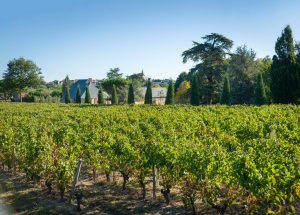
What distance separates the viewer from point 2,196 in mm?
10906

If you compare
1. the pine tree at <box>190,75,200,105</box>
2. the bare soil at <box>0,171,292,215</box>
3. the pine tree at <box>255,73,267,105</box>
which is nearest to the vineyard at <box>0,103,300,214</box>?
the bare soil at <box>0,171,292,215</box>

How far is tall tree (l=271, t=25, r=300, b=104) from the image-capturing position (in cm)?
3762

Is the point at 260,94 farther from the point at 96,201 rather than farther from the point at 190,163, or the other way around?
the point at 190,163

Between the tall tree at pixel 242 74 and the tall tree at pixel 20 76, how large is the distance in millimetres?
64299

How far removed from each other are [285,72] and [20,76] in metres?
76.3

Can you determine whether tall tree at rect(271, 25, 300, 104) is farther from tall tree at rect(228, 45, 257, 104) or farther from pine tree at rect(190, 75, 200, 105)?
pine tree at rect(190, 75, 200, 105)

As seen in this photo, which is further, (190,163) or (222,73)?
(222,73)

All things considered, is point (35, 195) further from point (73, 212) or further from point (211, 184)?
point (211, 184)

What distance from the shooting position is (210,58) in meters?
47.6

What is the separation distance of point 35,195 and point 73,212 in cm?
242

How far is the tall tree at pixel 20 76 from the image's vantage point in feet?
292

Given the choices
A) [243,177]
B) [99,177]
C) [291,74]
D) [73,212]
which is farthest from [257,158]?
[291,74]

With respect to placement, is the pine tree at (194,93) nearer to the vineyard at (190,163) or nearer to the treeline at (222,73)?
the treeline at (222,73)

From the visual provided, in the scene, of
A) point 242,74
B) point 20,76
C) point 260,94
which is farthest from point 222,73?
point 20,76
